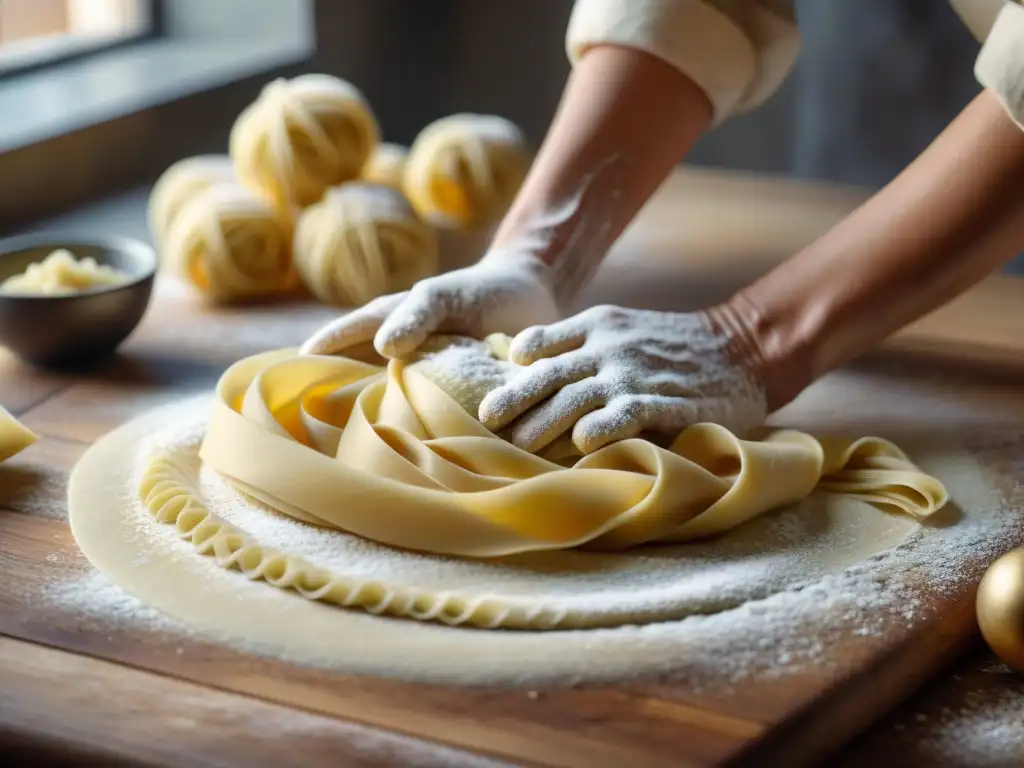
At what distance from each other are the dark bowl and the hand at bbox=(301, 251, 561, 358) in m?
0.27

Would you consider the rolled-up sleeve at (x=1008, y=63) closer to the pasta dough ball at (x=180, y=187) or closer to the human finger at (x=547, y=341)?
the human finger at (x=547, y=341)

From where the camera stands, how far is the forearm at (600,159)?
1.38 metres

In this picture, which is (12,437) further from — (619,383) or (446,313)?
(619,383)

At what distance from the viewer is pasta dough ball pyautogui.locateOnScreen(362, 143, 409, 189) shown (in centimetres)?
178

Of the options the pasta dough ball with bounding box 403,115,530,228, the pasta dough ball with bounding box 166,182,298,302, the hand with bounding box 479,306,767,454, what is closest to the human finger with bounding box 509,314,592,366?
the hand with bounding box 479,306,767,454

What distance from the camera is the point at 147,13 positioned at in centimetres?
227

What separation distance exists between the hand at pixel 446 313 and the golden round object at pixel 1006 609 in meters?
Result: 0.50

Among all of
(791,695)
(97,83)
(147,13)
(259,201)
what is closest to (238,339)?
(259,201)

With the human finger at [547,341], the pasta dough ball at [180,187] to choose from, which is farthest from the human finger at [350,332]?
the pasta dough ball at [180,187]

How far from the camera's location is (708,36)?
1440mm

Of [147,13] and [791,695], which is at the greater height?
[147,13]

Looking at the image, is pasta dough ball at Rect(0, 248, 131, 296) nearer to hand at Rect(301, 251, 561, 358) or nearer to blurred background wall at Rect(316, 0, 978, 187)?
hand at Rect(301, 251, 561, 358)

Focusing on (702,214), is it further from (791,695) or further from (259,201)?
(791,695)

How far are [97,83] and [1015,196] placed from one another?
1.39m
